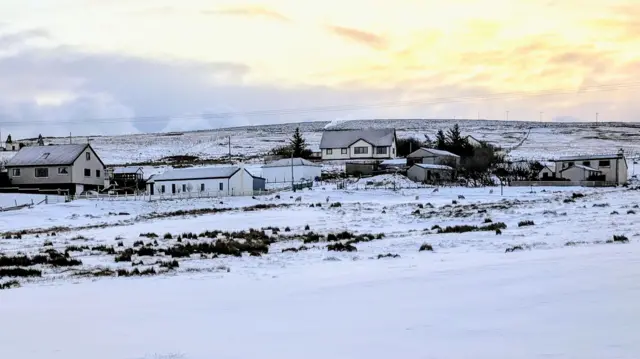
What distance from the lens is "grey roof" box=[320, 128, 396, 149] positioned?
89750 millimetres

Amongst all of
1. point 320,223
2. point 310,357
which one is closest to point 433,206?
point 320,223

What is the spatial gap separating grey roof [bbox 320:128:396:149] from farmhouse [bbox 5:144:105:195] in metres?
38.1

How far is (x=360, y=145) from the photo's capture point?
90.3 metres

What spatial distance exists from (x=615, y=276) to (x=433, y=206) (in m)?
28.8

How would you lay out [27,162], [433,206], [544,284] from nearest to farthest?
[544,284] → [433,206] → [27,162]

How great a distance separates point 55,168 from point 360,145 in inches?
1724

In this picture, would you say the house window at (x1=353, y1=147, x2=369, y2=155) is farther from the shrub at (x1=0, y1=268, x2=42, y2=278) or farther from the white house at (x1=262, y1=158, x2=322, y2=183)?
the shrub at (x1=0, y1=268, x2=42, y2=278)

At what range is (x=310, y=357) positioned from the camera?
6.29 m

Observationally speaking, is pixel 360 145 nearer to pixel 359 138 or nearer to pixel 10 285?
pixel 359 138

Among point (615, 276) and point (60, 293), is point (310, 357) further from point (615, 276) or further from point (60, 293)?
point (60, 293)

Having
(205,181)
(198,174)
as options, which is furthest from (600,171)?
(198,174)

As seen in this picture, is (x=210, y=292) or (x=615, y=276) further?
(x=210, y=292)

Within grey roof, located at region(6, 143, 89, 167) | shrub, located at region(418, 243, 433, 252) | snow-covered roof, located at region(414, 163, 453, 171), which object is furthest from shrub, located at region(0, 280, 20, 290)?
snow-covered roof, located at region(414, 163, 453, 171)

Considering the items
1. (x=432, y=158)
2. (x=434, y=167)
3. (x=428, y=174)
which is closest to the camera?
(x=428, y=174)
